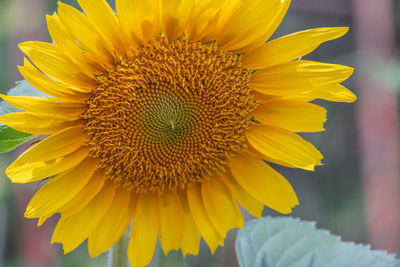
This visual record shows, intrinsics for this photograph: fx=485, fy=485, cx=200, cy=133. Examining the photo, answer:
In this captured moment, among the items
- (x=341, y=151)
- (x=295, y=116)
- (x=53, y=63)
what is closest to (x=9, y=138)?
(x=53, y=63)

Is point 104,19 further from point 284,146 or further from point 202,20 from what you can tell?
point 284,146

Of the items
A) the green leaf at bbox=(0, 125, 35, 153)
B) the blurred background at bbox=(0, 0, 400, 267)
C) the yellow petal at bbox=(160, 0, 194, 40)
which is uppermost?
the yellow petal at bbox=(160, 0, 194, 40)

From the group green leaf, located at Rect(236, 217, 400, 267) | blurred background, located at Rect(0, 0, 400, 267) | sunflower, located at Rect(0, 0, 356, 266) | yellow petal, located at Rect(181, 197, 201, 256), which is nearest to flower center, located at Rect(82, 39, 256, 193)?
sunflower, located at Rect(0, 0, 356, 266)

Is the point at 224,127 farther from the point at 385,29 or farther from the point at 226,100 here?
the point at 385,29

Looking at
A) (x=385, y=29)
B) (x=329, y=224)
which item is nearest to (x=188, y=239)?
(x=329, y=224)

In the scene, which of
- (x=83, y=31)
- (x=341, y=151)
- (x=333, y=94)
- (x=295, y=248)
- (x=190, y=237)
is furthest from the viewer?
(x=341, y=151)

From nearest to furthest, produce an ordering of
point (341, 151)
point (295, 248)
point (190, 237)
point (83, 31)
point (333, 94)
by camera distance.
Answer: point (83, 31) → point (333, 94) → point (190, 237) → point (295, 248) → point (341, 151)

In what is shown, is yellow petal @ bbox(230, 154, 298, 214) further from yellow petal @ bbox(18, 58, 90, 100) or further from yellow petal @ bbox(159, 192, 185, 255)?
yellow petal @ bbox(18, 58, 90, 100)
